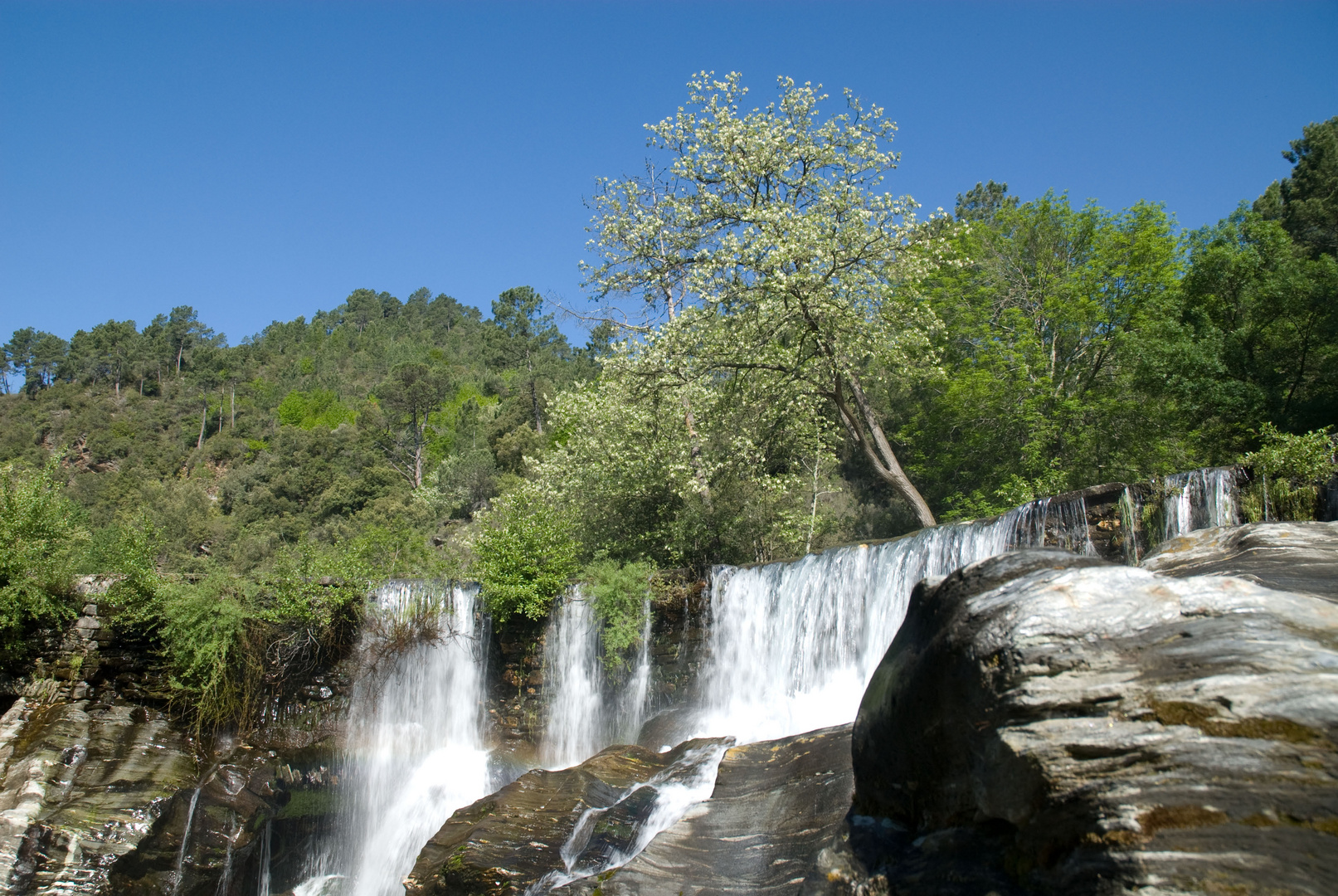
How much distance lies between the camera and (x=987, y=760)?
15.5ft

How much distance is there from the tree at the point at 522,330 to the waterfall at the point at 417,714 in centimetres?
6314

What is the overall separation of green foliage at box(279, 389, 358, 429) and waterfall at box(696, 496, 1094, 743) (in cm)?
7528

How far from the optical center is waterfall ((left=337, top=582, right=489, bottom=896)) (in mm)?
17125

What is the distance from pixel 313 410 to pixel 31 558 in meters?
76.1

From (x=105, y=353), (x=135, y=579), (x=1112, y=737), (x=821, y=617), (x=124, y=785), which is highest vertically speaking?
(x=105, y=353)

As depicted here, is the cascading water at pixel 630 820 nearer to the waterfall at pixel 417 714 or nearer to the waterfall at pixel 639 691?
the waterfall at pixel 639 691

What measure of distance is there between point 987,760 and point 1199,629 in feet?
4.16

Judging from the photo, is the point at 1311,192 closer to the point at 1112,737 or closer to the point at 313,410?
the point at 1112,737

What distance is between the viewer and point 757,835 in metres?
7.60

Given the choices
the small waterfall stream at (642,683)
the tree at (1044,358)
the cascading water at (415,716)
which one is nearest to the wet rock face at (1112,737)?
the small waterfall stream at (642,683)

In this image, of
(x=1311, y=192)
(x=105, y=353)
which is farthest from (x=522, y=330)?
(x=1311, y=192)

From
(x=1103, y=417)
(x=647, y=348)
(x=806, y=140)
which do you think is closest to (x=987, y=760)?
(x=647, y=348)

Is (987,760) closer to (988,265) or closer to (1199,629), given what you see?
(1199,629)

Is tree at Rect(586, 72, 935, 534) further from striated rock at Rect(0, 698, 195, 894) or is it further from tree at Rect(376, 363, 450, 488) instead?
tree at Rect(376, 363, 450, 488)
